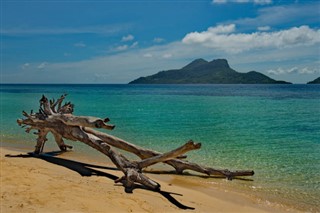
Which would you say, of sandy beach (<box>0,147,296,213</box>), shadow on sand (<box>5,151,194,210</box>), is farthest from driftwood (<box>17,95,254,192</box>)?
sandy beach (<box>0,147,296,213</box>)

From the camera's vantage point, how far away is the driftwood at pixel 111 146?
32.1 ft

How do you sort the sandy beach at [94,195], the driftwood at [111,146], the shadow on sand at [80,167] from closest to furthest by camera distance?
the sandy beach at [94,195] → the shadow on sand at [80,167] → the driftwood at [111,146]

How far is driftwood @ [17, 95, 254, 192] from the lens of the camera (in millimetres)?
9797

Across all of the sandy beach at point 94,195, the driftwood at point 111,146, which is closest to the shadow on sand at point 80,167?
the sandy beach at point 94,195

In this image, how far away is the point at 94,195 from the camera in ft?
26.6

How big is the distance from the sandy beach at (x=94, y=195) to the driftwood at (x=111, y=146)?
1.63 ft

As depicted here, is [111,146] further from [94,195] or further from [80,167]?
[94,195]

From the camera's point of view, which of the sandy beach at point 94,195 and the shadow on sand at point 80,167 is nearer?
the sandy beach at point 94,195

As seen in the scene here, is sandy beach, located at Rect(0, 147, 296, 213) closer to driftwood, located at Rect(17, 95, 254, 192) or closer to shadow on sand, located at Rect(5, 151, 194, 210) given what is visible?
shadow on sand, located at Rect(5, 151, 194, 210)

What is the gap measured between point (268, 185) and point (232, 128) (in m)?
13.0

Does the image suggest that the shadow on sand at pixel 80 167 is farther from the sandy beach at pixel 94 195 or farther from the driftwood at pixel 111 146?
the driftwood at pixel 111 146

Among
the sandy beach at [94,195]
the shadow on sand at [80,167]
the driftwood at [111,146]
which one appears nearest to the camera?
the sandy beach at [94,195]

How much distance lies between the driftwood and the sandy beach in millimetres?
498

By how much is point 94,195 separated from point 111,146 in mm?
4232
